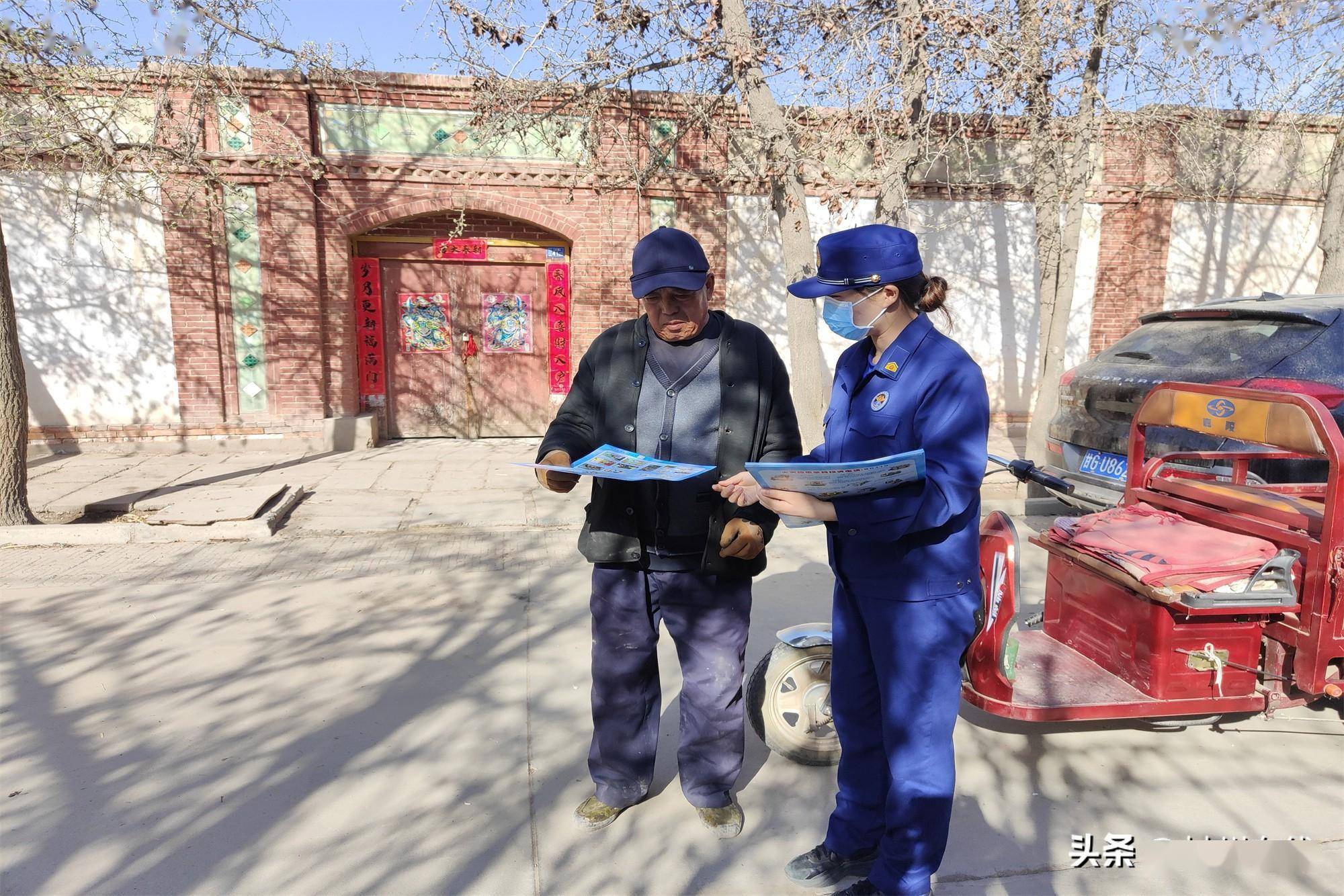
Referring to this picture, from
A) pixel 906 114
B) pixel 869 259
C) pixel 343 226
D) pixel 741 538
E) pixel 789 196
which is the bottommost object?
pixel 741 538

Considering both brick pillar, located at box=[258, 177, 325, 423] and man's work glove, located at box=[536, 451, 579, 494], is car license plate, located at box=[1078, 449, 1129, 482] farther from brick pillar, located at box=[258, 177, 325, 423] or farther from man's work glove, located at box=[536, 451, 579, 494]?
brick pillar, located at box=[258, 177, 325, 423]

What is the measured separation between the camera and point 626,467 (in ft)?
8.14

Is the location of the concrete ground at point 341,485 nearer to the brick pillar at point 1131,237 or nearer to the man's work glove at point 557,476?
the brick pillar at point 1131,237

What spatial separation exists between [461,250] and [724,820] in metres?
9.34

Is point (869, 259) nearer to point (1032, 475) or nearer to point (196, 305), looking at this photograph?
point (1032, 475)

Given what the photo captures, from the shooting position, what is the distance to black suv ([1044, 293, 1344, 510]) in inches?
188

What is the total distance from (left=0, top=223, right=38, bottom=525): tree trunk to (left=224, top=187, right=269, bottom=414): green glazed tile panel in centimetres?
382

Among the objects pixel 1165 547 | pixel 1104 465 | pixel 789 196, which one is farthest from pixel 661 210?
pixel 1165 547

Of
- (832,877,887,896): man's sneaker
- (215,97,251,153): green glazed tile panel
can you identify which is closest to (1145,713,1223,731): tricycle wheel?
(832,877,887,896): man's sneaker

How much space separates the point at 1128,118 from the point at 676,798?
29.7 feet

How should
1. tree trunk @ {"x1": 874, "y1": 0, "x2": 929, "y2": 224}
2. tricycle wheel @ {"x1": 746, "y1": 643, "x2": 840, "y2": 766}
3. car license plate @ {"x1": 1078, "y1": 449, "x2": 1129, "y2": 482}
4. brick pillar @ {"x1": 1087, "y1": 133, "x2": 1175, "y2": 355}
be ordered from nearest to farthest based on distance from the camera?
tricycle wheel @ {"x1": 746, "y1": 643, "x2": 840, "y2": 766}
car license plate @ {"x1": 1078, "y1": 449, "x2": 1129, "y2": 482}
tree trunk @ {"x1": 874, "y1": 0, "x2": 929, "y2": 224}
brick pillar @ {"x1": 1087, "y1": 133, "x2": 1175, "y2": 355}

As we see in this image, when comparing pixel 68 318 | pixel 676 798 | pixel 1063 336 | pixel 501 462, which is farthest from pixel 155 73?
pixel 1063 336

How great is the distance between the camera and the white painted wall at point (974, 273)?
1109cm

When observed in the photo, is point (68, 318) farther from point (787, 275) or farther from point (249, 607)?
point (787, 275)
